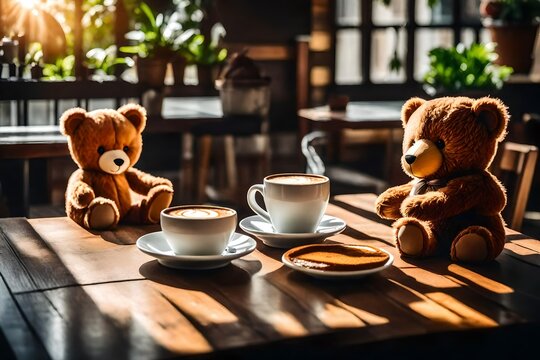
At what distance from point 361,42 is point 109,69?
2.33 metres

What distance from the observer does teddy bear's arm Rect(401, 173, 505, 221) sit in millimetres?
1529

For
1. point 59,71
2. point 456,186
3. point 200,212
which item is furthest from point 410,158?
A: point 59,71

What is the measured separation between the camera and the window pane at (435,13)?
617 cm

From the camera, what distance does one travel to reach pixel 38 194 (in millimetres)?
4461

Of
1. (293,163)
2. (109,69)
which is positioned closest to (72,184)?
(109,69)

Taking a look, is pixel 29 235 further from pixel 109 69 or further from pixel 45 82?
pixel 109 69

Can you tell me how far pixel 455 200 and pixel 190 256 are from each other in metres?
0.48

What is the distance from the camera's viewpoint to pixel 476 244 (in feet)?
5.00

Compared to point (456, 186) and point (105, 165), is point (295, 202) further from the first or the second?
point (105, 165)

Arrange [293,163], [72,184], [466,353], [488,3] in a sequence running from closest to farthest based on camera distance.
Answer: [466,353] → [72,184] → [488,3] → [293,163]

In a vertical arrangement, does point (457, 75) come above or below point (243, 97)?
above

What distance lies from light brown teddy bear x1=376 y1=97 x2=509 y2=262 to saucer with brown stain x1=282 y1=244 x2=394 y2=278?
117 mm

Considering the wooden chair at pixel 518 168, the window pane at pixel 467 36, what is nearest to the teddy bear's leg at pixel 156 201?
the wooden chair at pixel 518 168

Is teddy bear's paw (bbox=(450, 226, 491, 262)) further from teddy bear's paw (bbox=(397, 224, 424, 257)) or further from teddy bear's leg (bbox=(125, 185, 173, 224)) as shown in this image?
teddy bear's leg (bbox=(125, 185, 173, 224))
